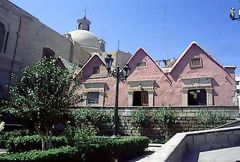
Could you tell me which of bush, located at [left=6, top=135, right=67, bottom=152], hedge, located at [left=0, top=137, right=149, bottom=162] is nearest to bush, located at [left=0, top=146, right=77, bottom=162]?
hedge, located at [left=0, top=137, right=149, bottom=162]

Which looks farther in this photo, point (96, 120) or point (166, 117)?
point (96, 120)

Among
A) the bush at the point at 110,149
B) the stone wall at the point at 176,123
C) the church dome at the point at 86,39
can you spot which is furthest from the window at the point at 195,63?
the church dome at the point at 86,39

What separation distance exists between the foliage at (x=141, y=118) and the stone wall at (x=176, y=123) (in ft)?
1.08

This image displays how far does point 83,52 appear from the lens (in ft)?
133

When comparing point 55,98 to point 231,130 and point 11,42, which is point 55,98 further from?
point 11,42

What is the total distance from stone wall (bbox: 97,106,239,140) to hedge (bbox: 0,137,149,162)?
6.61 metres

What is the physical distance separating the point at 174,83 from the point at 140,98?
143 inches

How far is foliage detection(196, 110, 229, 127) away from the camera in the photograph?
706 inches

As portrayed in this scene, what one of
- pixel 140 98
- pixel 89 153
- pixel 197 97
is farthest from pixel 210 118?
pixel 89 153

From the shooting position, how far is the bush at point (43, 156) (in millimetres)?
7555

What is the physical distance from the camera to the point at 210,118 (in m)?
18.1

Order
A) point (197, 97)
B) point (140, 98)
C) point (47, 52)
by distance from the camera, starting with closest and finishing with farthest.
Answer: point (197, 97), point (140, 98), point (47, 52)

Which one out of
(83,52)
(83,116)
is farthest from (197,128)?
(83,52)

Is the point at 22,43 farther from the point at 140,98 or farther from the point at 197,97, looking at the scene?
the point at 197,97
